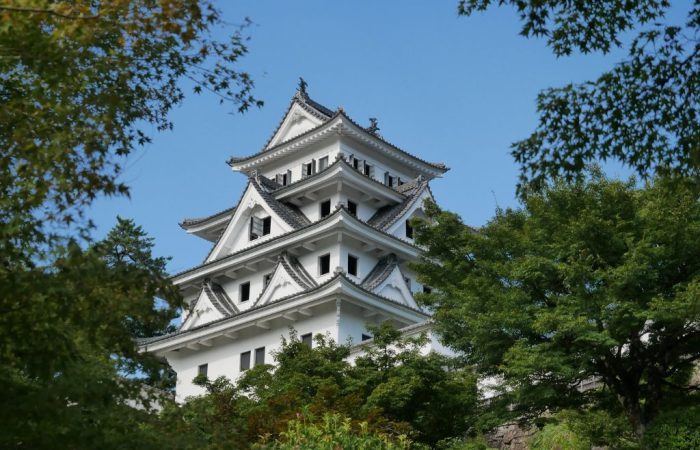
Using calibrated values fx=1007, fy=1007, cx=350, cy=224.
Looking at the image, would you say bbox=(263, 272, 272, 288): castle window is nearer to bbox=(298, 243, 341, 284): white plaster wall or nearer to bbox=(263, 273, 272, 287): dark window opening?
bbox=(263, 273, 272, 287): dark window opening

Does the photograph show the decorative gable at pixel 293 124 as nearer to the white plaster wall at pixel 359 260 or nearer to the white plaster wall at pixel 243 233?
the white plaster wall at pixel 243 233

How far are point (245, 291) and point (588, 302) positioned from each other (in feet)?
75.0

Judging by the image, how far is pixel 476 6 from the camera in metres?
12.5

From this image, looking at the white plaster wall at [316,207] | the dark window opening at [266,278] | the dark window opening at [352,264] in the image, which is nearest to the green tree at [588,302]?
the dark window opening at [352,264]

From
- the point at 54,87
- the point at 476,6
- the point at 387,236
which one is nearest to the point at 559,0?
the point at 476,6

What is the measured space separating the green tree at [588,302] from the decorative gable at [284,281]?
50.7 feet

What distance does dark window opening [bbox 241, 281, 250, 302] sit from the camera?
4041 cm

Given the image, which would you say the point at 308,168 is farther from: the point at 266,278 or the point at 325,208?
the point at 266,278

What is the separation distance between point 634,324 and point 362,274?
19931 mm

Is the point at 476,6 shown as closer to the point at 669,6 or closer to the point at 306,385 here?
the point at 669,6

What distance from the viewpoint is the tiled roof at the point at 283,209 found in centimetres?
3984

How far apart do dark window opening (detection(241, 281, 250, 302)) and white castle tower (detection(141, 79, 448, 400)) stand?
0.06 metres

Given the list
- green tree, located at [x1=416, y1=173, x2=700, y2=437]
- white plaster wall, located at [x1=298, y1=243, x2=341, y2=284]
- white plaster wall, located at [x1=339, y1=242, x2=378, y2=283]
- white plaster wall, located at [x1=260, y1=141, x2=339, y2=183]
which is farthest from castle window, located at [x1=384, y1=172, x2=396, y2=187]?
green tree, located at [x1=416, y1=173, x2=700, y2=437]

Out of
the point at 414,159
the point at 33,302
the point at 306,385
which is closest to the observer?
the point at 33,302
